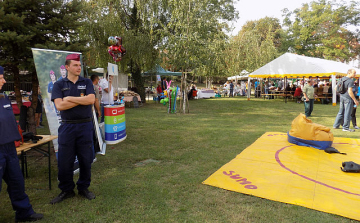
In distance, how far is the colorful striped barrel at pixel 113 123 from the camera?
20.0ft

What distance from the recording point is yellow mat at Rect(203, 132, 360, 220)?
3389 mm

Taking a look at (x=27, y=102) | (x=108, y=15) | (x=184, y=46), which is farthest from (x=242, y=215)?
(x=108, y=15)

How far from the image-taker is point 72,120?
10.4 feet

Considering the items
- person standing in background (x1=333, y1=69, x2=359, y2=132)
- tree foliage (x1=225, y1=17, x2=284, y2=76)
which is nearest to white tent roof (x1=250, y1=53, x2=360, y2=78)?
tree foliage (x1=225, y1=17, x2=284, y2=76)

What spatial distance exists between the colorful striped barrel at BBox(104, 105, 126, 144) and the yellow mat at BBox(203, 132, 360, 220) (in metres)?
3.00

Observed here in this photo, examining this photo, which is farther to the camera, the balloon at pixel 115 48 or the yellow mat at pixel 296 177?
the balloon at pixel 115 48

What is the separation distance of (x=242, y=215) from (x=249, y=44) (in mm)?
26852

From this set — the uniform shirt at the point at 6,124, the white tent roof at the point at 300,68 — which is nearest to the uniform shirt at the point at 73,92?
the uniform shirt at the point at 6,124

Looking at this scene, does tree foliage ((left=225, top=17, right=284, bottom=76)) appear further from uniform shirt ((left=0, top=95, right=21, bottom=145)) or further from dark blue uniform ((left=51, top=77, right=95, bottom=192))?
uniform shirt ((left=0, top=95, right=21, bottom=145))

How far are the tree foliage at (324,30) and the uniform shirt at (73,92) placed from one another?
136ft

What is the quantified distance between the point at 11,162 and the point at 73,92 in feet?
3.51

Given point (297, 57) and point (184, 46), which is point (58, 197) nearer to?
point (184, 46)

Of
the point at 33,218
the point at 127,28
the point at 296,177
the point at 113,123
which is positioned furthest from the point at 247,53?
the point at 33,218

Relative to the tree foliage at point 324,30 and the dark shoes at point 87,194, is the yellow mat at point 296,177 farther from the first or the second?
the tree foliage at point 324,30
